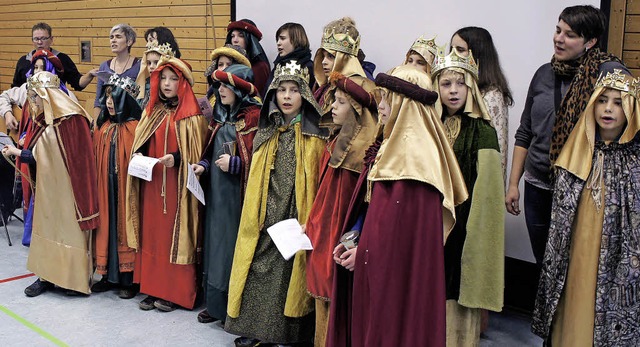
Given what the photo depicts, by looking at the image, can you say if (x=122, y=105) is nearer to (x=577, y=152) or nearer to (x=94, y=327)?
(x=94, y=327)

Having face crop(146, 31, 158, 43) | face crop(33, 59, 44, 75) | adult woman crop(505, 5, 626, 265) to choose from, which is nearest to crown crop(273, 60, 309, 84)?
adult woman crop(505, 5, 626, 265)

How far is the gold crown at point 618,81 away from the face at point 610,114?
25mm

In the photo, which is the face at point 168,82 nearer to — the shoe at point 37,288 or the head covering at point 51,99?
the head covering at point 51,99

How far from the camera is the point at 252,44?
5262 mm

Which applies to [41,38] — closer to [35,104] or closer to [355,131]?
[35,104]

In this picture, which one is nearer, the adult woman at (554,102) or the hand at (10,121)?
the adult woman at (554,102)

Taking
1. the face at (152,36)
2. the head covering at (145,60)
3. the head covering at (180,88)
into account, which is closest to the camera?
the head covering at (180,88)

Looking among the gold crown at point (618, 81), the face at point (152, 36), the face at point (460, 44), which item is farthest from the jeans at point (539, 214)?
the face at point (152, 36)

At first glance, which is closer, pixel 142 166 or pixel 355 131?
pixel 355 131

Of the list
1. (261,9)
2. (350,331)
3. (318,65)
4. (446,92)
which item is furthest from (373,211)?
(261,9)

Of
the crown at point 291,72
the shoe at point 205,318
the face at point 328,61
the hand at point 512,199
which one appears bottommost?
the shoe at point 205,318

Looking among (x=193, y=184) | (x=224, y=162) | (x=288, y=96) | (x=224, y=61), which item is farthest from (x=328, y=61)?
(x=193, y=184)

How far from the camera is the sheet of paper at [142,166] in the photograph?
387 centimetres

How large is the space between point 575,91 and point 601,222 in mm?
670
